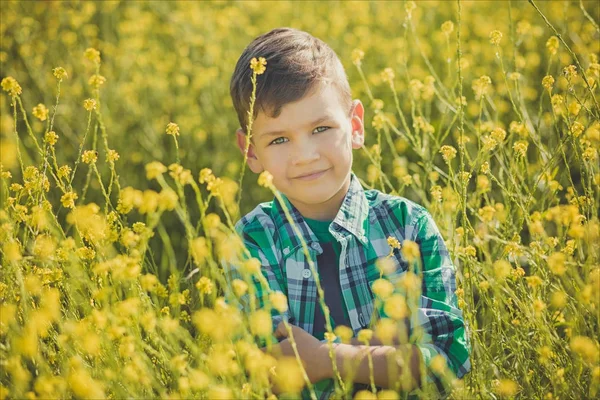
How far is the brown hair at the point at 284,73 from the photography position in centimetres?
215

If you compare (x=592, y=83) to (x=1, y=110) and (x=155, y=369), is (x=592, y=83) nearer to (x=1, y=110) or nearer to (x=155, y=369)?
(x=155, y=369)

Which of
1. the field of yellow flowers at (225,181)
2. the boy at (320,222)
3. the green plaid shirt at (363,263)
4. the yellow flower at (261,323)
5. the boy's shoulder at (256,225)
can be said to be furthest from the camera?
the boy's shoulder at (256,225)

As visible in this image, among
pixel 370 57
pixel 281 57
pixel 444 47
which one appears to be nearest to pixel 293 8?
pixel 370 57

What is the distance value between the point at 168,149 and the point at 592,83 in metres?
2.54

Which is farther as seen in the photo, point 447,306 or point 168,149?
point 168,149

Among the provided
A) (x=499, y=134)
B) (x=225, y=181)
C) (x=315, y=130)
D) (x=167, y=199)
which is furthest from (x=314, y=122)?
(x=225, y=181)

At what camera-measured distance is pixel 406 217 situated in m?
2.17

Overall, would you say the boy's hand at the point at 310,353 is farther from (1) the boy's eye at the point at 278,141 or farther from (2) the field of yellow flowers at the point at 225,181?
(1) the boy's eye at the point at 278,141

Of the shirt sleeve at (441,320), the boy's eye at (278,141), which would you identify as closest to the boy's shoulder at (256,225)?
the boy's eye at (278,141)

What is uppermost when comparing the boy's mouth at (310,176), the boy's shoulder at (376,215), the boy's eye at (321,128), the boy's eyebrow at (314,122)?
the boy's eyebrow at (314,122)

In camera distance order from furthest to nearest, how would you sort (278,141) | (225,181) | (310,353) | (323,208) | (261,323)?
(225,181)
(323,208)
(278,141)
(310,353)
(261,323)

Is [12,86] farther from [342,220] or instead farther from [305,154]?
[342,220]

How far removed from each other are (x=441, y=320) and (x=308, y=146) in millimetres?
629

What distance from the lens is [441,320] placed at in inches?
77.9
